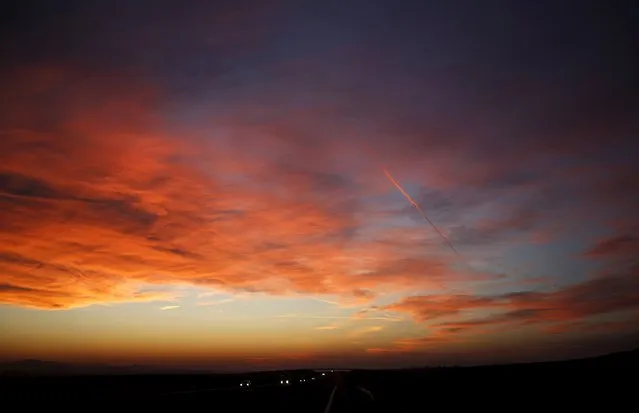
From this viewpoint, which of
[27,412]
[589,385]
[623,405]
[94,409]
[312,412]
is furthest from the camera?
[589,385]

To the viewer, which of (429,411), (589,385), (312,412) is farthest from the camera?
(589,385)

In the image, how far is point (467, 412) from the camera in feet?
74.3

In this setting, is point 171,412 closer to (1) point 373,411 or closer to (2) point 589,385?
(1) point 373,411

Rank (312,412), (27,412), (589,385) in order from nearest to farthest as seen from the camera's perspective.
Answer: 1. (27,412)
2. (312,412)
3. (589,385)

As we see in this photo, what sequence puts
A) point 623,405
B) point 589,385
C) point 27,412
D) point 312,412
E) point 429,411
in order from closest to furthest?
point 623,405 < point 27,412 < point 429,411 < point 312,412 < point 589,385

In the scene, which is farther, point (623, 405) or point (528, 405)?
point (528, 405)

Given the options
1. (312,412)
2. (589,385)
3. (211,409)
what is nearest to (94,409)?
(211,409)

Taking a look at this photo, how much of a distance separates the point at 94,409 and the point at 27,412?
378 centimetres

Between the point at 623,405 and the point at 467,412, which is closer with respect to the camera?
the point at 623,405

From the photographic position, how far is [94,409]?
25375mm

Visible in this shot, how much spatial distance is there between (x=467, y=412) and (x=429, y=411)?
1842 millimetres

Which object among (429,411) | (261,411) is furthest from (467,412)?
(261,411)

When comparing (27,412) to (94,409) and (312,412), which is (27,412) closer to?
(94,409)

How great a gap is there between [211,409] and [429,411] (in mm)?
11763
